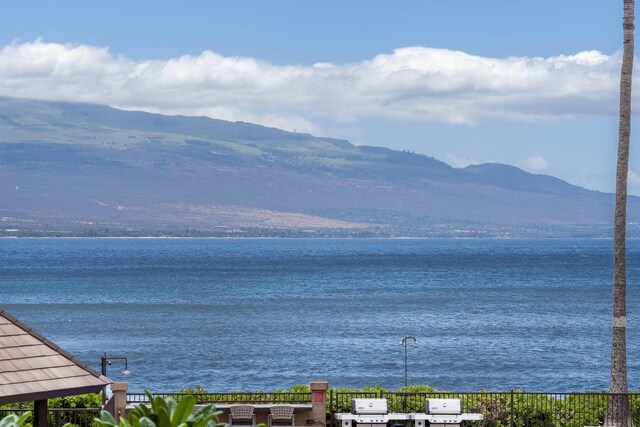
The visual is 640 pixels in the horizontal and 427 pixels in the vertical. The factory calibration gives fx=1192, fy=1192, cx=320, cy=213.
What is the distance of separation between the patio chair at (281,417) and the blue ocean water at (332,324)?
2300cm

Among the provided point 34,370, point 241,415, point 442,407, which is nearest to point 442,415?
point 442,407

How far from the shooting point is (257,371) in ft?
179

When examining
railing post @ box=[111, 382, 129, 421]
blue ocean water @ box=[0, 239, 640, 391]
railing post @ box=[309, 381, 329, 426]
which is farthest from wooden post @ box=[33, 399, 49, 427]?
blue ocean water @ box=[0, 239, 640, 391]

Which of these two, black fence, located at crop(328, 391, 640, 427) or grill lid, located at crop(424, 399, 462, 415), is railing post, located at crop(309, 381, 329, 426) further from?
grill lid, located at crop(424, 399, 462, 415)

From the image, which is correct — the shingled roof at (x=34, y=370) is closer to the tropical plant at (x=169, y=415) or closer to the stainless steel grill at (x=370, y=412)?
the tropical plant at (x=169, y=415)

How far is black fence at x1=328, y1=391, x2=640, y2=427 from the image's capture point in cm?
2402

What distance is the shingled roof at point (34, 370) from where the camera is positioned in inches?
615

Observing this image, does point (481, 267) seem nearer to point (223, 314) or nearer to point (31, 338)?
point (223, 314)

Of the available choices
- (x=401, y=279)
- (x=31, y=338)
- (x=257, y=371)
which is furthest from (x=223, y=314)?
(x=31, y=338)

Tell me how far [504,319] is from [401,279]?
54.5 meters

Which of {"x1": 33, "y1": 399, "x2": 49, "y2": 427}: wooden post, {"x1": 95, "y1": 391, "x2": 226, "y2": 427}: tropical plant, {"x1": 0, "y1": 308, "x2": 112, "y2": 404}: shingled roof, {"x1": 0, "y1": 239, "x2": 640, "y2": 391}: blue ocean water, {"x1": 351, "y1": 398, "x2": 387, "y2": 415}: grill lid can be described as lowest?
{"x1": 0, "y1": 239, "x2": 640, "y2": 391}: blue ocean water

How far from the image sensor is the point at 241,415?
78.4 ft

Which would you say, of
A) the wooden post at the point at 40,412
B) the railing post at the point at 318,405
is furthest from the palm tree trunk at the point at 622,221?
the wooden post at the point at 40,412

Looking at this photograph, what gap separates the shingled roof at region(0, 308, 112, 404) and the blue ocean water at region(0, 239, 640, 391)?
30.2 meters
